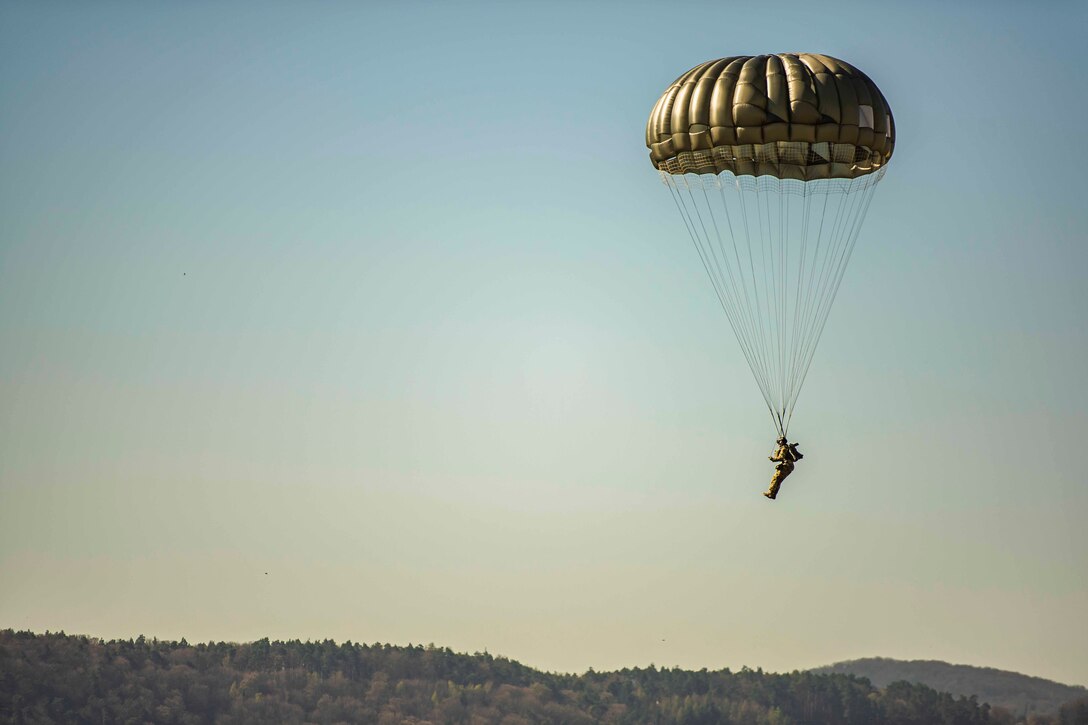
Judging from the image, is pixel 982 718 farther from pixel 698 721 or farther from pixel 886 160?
pixel 886 160

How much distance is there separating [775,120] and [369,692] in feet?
492

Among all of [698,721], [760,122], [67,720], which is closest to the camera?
[760,122]

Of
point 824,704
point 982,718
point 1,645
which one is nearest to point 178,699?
point 1,645

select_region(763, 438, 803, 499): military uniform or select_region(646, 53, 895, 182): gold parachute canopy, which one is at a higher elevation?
select_region(646, 53, 895, 182): gold parachute canopy

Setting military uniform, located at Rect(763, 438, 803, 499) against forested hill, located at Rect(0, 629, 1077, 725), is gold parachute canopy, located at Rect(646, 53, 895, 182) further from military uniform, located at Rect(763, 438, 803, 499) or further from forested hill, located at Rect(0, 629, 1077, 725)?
forested hill, located at Rect(0, 629, 1077, 725)

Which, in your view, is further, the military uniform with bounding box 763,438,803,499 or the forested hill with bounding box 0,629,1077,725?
the forested hill with bounding box 0,629,1077,725

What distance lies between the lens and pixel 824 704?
194m

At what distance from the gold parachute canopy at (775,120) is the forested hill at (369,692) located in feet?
454

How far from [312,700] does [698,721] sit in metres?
41.3

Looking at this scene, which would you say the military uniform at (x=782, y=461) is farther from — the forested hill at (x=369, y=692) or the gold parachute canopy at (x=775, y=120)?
the forested hill at (x=369, y=692)

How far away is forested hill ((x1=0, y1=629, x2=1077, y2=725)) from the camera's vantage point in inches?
7160

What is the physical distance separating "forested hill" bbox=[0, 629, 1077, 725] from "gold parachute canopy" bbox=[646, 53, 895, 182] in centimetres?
13851

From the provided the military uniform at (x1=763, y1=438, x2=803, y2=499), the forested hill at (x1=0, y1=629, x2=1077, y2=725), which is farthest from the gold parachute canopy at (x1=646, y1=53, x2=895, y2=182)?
the forested hill at (x1=0, y1=629, x2=1077, y2=725)

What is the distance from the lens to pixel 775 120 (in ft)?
164
